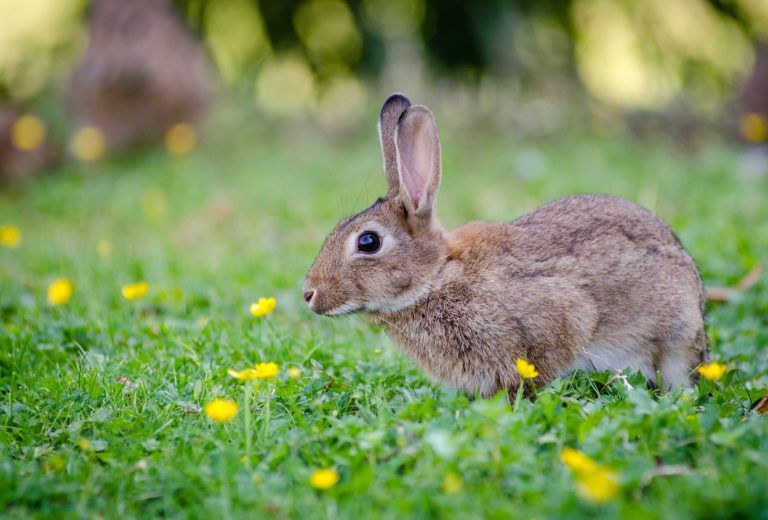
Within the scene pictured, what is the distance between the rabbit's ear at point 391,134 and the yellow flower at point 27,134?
707 centimetres

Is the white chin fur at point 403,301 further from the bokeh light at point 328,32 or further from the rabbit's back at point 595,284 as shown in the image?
the bokeh light at point 328,32

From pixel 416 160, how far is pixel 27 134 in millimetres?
7509

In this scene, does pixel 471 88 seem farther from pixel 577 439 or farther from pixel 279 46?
pixel 577 439

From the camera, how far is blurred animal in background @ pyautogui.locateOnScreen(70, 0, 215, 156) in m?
11.6

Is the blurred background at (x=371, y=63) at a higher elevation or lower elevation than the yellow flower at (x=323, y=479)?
higher

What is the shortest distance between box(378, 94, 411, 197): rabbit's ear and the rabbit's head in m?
0.04

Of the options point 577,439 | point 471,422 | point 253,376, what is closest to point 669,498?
point 577,439

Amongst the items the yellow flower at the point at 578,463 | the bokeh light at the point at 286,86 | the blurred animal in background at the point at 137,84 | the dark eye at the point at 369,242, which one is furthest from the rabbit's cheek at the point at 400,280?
the bokeh light at the point at 286,86

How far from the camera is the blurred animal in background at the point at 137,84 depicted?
11.6m

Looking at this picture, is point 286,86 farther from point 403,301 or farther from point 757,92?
point 403,301

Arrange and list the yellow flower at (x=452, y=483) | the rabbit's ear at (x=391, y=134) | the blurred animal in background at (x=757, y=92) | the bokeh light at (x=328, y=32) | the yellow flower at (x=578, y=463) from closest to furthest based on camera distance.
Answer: the yellow flower at (x=578, y=463), the yellow flower at (x=452, y=483), the rabbit's ear at (x=391, y=134), the blurred animal in background at (x=757, y=92), the bokeh light at (x=328, y=32)

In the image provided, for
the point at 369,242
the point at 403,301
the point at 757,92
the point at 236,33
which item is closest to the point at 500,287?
the point at 403,301

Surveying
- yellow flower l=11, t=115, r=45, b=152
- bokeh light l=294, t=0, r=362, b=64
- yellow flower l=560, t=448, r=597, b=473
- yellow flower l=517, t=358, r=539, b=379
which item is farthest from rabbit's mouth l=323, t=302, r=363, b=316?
bokeh light l=294, t=0, r=362, b=64

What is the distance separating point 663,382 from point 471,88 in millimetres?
8951
